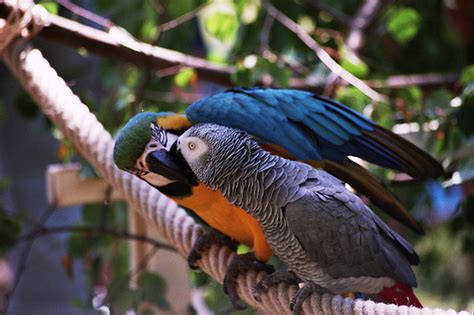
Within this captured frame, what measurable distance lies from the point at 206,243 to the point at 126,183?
15 centimetres

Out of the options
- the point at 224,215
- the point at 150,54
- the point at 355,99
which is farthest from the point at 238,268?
the point at 150,54

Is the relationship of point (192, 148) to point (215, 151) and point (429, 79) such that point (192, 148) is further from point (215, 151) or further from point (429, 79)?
point (429, 79)

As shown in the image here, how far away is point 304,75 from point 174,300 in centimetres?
56

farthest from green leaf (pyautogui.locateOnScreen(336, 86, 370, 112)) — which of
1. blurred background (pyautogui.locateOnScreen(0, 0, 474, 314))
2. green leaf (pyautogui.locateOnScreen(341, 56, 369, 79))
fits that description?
green leaf (pyautogui.locateOnScreen(341, 56, 369, 79))

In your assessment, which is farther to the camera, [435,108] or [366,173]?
[435,108]

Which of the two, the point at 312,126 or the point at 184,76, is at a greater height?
the point at 184,76

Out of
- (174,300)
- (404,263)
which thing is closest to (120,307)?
(174,300)

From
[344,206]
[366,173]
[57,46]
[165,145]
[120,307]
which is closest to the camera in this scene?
[344,206]

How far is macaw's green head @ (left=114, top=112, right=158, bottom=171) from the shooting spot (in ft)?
2.66

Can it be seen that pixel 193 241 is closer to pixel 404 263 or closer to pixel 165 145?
pixel 165 145

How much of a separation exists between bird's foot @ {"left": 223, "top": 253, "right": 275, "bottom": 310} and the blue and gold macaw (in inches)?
0.4

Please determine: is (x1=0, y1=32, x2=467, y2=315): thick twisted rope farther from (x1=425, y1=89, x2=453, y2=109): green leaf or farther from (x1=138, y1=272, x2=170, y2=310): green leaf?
(x1=425, y1=89, x2=453, y2=109): green leaf

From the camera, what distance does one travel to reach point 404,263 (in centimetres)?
80

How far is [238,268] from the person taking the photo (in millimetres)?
890
